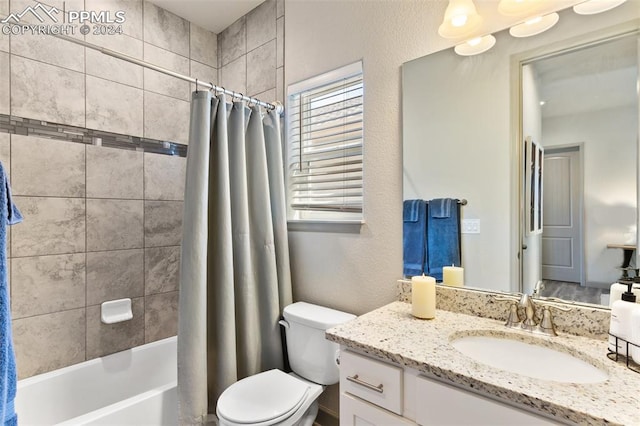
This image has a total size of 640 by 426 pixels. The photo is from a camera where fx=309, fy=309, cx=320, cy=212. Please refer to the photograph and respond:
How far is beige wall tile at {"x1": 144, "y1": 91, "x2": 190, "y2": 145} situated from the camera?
2.16 m

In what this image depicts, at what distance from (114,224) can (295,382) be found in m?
1.51

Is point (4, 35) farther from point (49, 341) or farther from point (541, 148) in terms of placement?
point (541, 148)

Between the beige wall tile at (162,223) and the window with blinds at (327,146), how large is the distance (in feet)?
3.02

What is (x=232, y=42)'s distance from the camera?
2406 mm

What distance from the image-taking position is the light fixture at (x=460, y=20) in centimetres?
124

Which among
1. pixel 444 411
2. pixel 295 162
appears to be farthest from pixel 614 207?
pixel 295 162

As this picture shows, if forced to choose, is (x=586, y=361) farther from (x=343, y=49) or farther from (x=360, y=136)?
(x=343, y=49)

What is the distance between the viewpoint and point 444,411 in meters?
0.85

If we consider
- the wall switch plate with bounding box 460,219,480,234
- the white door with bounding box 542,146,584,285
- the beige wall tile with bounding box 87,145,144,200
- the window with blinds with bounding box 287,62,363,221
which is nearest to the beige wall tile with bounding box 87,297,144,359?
the beige wall tile with bounding box 87,145,144,200

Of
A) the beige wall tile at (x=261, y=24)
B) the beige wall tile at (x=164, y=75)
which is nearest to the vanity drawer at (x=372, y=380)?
the beige wall tile at (x=261, y=24)

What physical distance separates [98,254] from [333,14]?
6.63ft

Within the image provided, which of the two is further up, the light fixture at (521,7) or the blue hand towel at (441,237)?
the light fixture at (521,7)

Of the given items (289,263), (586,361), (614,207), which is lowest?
(586,361)

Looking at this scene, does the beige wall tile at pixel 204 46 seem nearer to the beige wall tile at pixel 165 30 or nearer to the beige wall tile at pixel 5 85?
the beige wall tile at pixel 165 30
